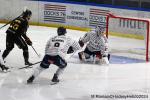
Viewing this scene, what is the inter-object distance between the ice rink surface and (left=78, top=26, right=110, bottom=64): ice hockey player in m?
0.20

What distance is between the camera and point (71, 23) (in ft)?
51.3

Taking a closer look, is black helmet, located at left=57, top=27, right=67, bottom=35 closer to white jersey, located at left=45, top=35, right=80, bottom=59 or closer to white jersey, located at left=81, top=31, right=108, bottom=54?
white jersey, located at left=45, top=35, right=80, bottom=59

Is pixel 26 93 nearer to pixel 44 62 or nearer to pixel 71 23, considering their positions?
pixel 44 62

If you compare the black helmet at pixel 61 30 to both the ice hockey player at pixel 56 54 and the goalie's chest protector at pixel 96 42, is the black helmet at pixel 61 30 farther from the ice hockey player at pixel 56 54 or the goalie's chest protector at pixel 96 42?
the goalie's chest protector at pixel 96 42

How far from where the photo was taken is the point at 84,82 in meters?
9.62

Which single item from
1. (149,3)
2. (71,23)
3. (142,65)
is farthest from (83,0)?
(142,65)

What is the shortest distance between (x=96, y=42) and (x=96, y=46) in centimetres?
9

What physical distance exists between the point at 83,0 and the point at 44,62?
644 centimetres

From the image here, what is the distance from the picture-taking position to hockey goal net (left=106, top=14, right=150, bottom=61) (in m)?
11.7

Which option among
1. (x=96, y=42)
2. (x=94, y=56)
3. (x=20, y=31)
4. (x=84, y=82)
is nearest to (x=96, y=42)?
(x=96, y=42)

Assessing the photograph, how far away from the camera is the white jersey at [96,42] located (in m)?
11.1

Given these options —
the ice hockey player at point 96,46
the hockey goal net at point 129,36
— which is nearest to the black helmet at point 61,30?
the ice hockey player at point 96,46

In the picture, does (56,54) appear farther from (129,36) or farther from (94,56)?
(129,36)

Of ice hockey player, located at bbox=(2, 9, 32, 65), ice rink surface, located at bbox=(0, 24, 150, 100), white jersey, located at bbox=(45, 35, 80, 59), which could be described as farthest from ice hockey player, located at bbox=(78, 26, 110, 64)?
white jersey, located at bbox=(45, 35, 80, 59)
